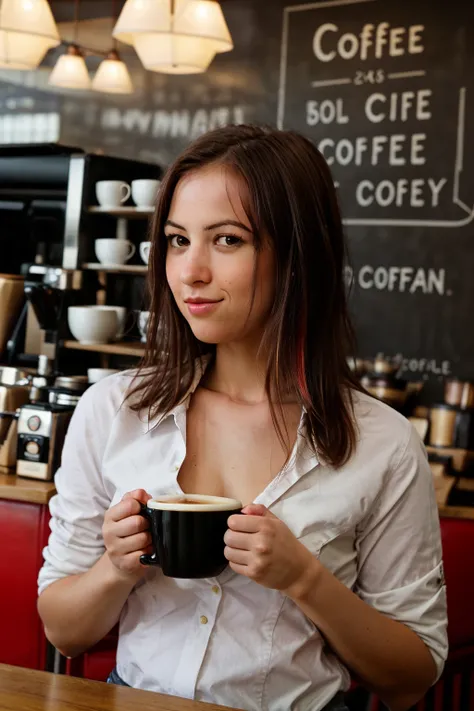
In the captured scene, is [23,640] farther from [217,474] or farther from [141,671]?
[217,474]

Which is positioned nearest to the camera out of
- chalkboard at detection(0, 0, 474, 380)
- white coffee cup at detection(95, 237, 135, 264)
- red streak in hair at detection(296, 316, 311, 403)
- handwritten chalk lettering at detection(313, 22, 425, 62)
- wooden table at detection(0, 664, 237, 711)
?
wooden table at detection(0, 664, 237, 711)

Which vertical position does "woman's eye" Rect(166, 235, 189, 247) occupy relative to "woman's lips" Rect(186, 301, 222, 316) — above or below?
above

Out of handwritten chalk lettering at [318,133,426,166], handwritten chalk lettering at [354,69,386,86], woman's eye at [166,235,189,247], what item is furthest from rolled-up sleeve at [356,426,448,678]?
handwritten chalk lettering at [354,69,386,86]

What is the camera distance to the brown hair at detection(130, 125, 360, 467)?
1.24 m

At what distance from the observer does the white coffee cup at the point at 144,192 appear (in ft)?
11.7

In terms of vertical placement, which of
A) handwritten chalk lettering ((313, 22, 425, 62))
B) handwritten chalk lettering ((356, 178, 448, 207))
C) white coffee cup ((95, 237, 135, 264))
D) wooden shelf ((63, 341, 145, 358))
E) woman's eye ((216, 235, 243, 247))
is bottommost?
wooden shelf ((63, 341, 145, 358))

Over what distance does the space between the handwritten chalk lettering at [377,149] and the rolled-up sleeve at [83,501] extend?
2.91 m

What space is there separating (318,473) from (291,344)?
7.5 inches

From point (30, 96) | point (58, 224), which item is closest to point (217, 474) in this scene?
point (58, 224)

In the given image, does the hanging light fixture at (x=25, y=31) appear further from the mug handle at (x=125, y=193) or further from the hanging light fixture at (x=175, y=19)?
the mug handle at (x=125, y=193)

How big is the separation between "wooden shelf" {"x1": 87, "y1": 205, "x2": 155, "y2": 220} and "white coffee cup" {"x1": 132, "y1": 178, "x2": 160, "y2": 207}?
4 centimetres

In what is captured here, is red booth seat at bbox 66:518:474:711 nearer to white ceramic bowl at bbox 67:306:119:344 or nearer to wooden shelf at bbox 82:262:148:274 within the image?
white ceramic bowl at bbox 67:306:119:344

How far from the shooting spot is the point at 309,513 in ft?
4.07

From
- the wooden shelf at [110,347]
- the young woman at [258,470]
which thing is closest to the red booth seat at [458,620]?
the young woman at [258,470]
